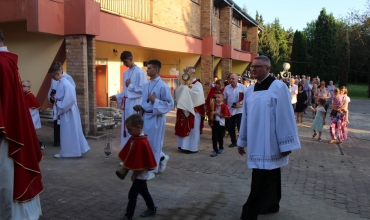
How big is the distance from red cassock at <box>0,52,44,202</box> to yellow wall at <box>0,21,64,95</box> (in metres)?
6.72

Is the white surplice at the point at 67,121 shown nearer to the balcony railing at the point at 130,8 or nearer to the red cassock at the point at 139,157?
the red cassock at the point at 139,157

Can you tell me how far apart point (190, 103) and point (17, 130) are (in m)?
5.45

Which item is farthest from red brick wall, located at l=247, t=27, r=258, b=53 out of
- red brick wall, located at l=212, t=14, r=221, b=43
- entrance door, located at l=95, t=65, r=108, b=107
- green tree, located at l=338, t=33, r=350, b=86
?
entrance door, located at l=95, t=65, r=108, b=107

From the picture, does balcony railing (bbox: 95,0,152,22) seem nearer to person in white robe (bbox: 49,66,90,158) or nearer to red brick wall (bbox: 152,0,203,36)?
red brick wall (bbox: 152,0,203,36)

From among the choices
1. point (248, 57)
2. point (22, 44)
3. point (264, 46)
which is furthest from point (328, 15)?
point (22, 44)

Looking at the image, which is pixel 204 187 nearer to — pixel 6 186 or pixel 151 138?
pixel 151 138

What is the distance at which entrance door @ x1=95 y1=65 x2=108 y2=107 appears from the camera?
50.9ft

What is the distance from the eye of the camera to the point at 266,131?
14.1ft

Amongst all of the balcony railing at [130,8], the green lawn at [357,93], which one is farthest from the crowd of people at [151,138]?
the green lawn at [357,93]

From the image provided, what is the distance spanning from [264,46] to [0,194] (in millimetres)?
51022

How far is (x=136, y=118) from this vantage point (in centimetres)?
433

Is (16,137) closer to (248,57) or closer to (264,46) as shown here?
(248,57)

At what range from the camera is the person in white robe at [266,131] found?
4.26 meters

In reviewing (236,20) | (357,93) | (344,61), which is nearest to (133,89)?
(236,20)
